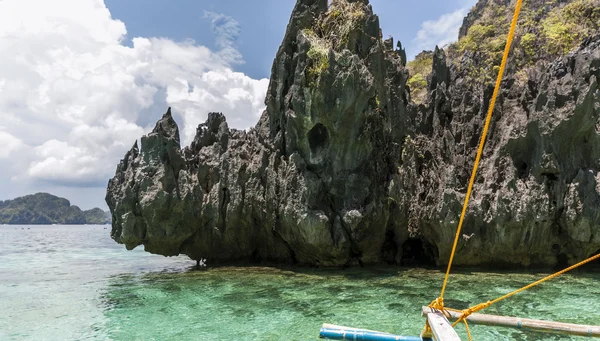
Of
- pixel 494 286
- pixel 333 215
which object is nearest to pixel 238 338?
pixel 333 215

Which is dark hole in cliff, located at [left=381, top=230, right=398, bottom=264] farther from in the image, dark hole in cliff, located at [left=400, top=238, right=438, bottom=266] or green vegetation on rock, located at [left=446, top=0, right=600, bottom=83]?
green vegetation on rock, located at [left=446, top=0, right=600, bottom=83]

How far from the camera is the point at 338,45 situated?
1812 centimetres

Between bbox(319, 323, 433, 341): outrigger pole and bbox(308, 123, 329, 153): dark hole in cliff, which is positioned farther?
bbox(308, 123, 329, 153): dark hole in cliff

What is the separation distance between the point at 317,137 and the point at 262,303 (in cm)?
898

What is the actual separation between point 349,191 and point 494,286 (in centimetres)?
711

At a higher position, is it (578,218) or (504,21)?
(504,21)

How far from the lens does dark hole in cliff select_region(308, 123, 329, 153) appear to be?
58.7ft

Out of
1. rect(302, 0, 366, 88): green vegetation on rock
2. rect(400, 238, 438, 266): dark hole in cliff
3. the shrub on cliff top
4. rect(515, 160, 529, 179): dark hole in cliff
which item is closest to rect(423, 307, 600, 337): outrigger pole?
rect(302, 0, 366, 88): green vegetation on rock

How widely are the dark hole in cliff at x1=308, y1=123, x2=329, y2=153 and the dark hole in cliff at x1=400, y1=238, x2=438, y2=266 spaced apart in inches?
284

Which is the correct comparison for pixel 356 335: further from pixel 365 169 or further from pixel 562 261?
pixel 562 261

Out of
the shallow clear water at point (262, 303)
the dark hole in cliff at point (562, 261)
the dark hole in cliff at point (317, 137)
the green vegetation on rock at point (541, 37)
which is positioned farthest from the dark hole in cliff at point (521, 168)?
the green vegetation on rock at point (541, 37)

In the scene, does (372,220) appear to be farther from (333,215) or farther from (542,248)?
(542,248)

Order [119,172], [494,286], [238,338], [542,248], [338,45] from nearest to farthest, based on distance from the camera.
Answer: [238,338] < [494,286] < [542,248] < [338,45] < [119,172]

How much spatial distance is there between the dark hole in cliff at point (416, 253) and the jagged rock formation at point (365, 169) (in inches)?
3.5
